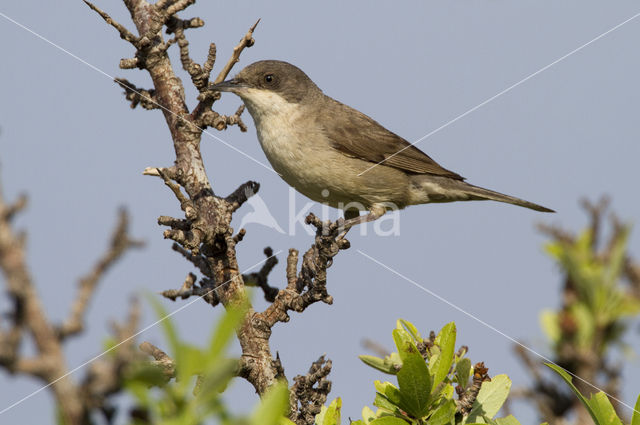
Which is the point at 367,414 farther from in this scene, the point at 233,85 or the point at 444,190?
the point at 444,190

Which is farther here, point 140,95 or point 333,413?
point 140,95

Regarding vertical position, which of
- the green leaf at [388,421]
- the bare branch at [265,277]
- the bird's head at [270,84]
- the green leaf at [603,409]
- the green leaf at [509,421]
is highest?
the green leaf at [603,409]

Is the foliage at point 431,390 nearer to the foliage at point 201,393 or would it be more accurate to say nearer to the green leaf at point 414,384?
the green leaf at point 414,384

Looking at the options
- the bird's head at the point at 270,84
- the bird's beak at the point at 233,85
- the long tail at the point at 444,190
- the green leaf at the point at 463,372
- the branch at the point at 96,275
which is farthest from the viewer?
the long tail at the point at 444,190

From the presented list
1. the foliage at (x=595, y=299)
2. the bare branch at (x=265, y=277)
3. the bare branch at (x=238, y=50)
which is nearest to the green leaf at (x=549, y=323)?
the foliage at (x=595, y=299)

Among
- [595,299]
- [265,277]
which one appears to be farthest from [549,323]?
[265,277]

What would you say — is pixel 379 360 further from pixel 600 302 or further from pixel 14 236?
pixel 14 236

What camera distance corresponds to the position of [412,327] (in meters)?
2.84

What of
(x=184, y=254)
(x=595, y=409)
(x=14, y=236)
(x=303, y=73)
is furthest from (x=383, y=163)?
(x=14, y=236)

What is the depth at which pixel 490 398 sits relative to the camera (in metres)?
2.68

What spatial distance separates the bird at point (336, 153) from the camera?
577 centimetres

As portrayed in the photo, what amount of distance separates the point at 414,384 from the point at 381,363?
470 millimetres

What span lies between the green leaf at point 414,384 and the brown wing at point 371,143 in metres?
3.83

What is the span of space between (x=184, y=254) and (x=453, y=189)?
3.22m
